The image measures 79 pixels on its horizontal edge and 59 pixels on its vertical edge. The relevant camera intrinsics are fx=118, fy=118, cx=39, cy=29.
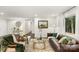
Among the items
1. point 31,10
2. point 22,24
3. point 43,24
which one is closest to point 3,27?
point 22,24

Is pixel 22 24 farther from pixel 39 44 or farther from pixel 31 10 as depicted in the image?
pixel 39 44

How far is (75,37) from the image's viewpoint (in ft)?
8.89

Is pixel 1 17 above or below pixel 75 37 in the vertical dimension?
above

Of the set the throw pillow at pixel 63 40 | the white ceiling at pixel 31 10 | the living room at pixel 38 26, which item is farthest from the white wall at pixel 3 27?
the throw pillow at pixel 63 40

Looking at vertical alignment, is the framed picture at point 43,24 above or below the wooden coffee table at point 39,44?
above

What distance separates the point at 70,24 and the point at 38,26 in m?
0.79

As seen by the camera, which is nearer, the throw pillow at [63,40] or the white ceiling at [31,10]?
the white ceiling at [31,10]

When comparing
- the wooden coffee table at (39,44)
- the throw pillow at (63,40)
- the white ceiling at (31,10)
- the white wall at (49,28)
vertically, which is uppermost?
the white ceiling at (31,10)

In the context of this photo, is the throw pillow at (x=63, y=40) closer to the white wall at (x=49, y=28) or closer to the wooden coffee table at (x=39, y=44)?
the white wall at (x=49, y=28)

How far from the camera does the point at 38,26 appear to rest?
112 inches

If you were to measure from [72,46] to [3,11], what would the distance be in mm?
1731

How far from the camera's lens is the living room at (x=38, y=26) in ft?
8.81
